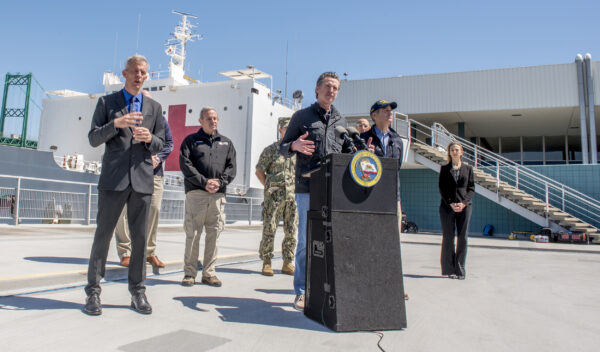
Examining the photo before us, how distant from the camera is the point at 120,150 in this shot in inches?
106

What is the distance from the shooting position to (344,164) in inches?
95.9

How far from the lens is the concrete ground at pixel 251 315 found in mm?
2094

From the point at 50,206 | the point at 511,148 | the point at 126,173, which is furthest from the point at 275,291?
the point at 511,148

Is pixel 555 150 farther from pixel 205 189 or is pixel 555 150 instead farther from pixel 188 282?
pixel 188 282

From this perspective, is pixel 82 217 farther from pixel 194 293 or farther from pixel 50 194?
pixel 194 293

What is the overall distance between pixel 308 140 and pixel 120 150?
3.95 feet

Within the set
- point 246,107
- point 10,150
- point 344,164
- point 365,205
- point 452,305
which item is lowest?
point 452,305

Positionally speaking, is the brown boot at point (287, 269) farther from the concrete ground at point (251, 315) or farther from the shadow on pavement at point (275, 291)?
the shadow on pavement at point (275, 291)

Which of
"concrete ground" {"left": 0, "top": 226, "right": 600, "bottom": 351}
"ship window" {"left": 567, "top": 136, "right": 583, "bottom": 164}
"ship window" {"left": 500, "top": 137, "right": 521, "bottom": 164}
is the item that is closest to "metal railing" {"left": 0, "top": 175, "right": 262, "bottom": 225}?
"concrete ground" {"left": 0, "top": 226, "right": 600, "bottom": 351}

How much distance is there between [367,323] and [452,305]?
110 centimetres

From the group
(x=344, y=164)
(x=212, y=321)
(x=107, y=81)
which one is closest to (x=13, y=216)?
(x=212, y=321)

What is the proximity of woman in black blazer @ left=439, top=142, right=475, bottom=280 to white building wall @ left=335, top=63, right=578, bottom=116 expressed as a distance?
44.4 ft

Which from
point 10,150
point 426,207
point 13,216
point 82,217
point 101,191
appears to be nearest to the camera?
point 101,191

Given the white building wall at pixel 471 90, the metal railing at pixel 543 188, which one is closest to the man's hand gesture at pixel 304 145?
the metal railing at pixel 543 188
